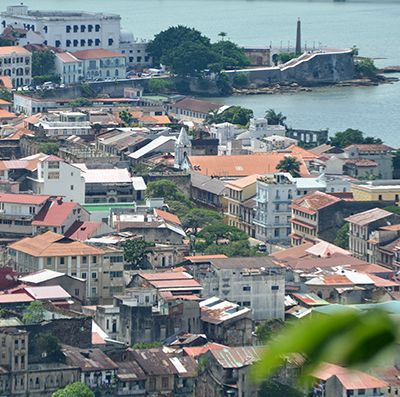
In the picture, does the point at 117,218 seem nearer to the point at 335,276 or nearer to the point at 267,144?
the point at 335,276

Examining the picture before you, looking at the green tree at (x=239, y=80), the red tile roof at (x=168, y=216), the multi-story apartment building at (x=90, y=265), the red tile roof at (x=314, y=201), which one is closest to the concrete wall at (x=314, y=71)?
the green tree at (x=239, y=80)

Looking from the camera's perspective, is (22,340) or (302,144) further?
(302,144)

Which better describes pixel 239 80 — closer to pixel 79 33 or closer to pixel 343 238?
pixel 79 33

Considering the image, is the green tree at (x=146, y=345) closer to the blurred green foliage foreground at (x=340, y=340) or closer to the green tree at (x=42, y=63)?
the blurred green foliage foreground at (x=340, y=340)

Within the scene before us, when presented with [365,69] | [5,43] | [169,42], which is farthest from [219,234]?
[365,69]

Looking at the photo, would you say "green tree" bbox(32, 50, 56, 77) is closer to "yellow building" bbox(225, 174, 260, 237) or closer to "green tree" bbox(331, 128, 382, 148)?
"green tree" bbox(331, 128, 382, 148)

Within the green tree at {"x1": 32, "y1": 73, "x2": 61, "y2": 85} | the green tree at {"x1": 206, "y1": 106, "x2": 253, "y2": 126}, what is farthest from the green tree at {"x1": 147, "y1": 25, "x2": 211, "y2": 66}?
the green tree at {"x1": 206, "y1": 106, "x2": 253, "y2": 126}

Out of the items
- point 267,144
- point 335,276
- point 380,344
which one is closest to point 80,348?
point 335,276
